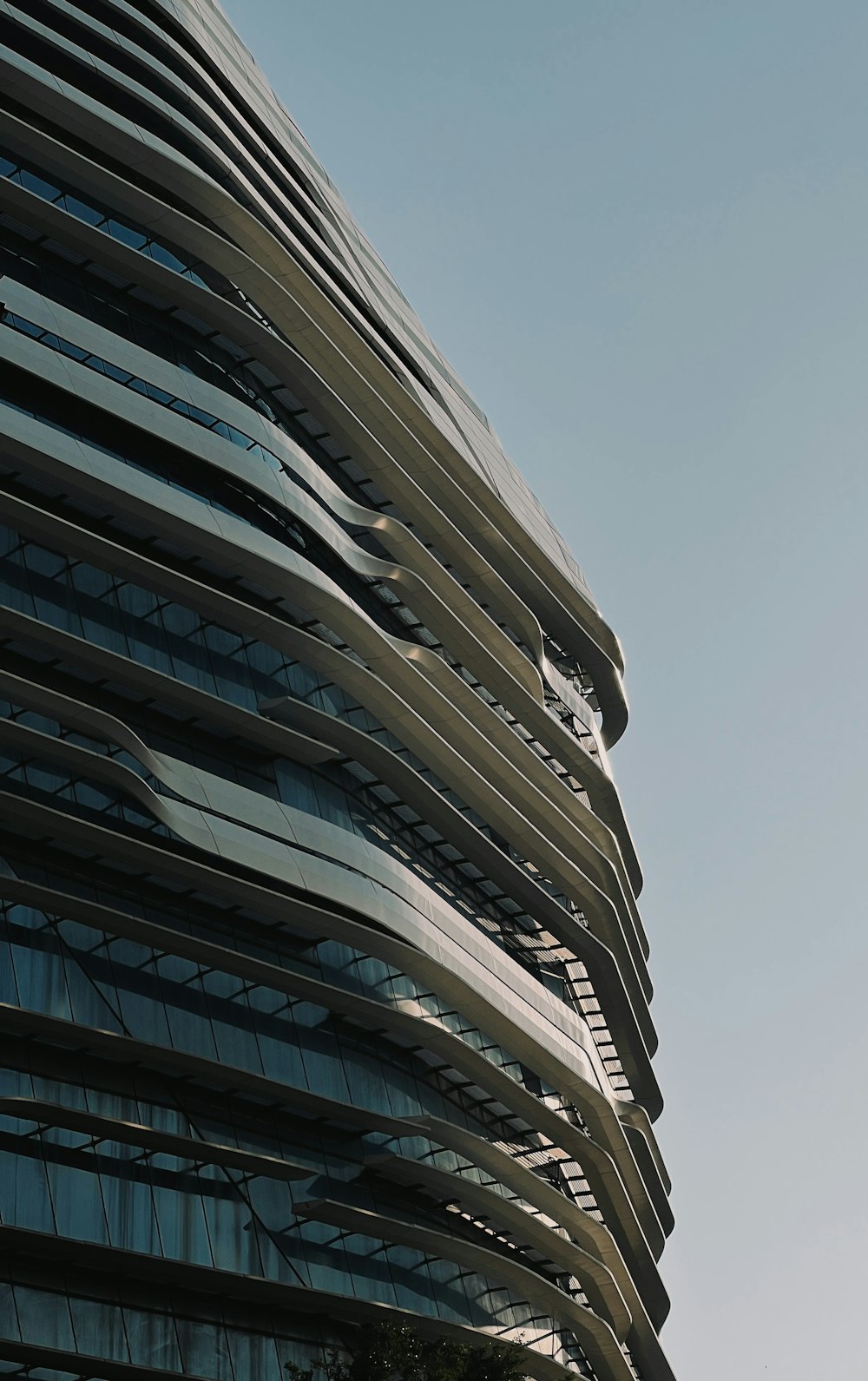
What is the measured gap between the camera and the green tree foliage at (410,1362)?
32.2 m

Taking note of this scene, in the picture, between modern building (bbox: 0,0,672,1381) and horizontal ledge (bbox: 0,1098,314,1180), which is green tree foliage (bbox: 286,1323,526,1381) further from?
horizontal ledge (bbox: 0,1098,314,1180)

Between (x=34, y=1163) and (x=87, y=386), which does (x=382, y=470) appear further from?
(x=34, y=1163)

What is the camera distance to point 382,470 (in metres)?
54.5

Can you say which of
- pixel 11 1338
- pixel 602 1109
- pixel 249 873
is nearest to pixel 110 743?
pixel 249 873

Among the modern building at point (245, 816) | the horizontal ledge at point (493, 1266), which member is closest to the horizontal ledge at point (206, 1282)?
the modern building at point (245, 816)

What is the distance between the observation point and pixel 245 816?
41750mm

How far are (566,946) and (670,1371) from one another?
655 inches

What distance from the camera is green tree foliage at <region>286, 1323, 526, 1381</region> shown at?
3225 cm

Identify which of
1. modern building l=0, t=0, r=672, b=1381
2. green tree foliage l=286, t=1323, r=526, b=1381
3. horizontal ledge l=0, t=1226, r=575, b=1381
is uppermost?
modern building l=0, t=0, r=672, b=1381

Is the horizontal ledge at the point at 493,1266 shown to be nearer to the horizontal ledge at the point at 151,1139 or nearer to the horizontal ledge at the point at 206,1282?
the horizontal ledge at the point at 151,1139

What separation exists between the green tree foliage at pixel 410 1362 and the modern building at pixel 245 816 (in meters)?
5.50

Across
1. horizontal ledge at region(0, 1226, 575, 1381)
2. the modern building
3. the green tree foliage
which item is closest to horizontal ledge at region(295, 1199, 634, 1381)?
the modern building

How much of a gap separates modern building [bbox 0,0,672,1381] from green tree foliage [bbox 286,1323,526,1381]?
550 cm

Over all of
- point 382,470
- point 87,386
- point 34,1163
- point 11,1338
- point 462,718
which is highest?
point 382,470
